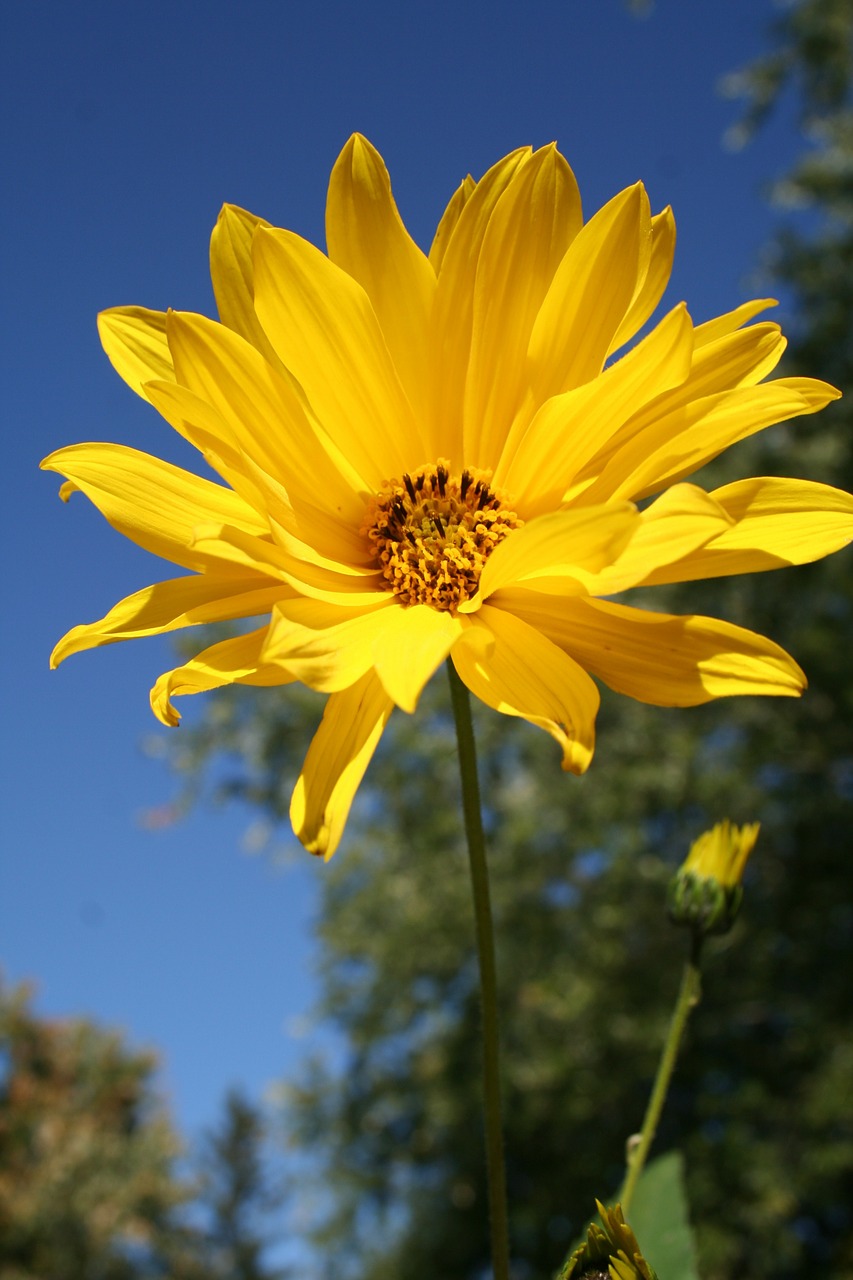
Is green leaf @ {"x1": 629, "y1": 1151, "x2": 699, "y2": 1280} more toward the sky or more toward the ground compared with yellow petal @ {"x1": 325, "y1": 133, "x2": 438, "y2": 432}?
more toward the ground

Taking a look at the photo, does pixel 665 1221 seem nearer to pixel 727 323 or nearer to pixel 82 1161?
pixel 727 323

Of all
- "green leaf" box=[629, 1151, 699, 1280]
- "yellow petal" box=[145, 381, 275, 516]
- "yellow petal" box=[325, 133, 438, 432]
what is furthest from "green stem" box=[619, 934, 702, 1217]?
"yellow petal" box=[325, 133, 438, 432]

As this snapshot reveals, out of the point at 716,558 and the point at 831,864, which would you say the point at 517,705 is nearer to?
the point at 716,558

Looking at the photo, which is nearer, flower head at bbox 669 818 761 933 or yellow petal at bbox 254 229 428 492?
yellow petal at bbox 254 229 428 492

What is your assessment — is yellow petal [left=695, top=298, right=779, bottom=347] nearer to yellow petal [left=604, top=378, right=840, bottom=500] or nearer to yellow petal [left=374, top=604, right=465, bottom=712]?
yellow petal [left=604, top=378, right=840, bottom=500]

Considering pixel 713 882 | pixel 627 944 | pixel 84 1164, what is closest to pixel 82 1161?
pixel 84 1164

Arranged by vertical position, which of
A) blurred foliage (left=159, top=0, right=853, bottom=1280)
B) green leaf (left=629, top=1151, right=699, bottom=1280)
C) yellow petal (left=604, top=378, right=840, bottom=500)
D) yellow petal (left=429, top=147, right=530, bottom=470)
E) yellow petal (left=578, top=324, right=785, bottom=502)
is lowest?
green leaf (left=629, top=1151, right=699, bottom=1280)

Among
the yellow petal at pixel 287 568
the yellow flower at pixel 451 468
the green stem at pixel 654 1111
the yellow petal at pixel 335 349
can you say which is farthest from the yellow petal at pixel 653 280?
the green stem at pixel 654 1111
